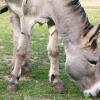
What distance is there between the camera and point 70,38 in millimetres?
7426

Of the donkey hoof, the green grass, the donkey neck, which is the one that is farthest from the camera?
the donkey hoof

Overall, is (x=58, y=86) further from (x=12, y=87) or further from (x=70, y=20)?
(x=70, y=20)

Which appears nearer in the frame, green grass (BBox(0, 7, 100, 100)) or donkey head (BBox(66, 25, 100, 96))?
donkey head (BBox(66, 25, 100, 96))

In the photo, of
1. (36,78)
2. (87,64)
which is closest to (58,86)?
(87,64)

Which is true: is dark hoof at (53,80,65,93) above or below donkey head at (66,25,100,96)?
below

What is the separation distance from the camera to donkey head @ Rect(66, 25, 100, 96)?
279 inches

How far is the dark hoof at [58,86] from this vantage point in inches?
311

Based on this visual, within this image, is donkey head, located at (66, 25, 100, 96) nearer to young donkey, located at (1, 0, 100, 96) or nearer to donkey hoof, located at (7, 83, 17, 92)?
young donkey, located at (1, 0, 100, 96)

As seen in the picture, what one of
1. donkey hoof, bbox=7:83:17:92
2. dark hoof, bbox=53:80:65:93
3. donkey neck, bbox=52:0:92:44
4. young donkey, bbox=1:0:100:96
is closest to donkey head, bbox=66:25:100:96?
young donkey, bbox=1:0:100:96

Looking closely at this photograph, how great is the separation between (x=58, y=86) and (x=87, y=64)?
1003 mm

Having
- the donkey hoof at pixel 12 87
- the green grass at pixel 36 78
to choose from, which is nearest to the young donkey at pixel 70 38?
the donkey hoof at pixel 12 87

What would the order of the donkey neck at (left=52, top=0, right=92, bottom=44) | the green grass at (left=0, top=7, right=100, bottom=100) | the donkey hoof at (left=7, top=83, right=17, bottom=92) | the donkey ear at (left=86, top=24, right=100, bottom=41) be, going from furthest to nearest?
the donkey hoof at (left=7, top=83, right=17, bottom=92), the green grass at (left=0, top=7, right=100, bottom=100), the donkey neck at (left=52, top=0, right=92, bottom=44), the donkey ear at (left=86, top=24, right=100, bottom=41)

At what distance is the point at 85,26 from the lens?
7.31 meters

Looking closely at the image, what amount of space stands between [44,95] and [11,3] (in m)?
2.32
